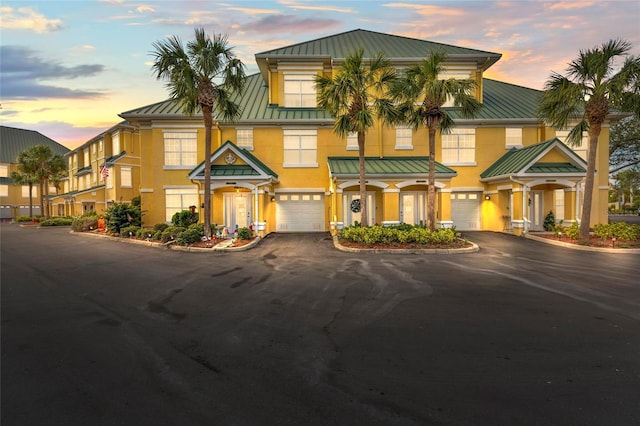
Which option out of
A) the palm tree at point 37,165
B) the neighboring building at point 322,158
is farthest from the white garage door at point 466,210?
the palm tree at point 37,165

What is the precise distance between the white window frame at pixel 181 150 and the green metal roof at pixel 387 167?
9.54 meters

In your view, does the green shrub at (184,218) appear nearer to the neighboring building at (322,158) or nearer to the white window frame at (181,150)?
the neighboring building at (322,158)

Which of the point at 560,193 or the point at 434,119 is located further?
the point at 560,193

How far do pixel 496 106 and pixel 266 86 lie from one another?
18000 mm

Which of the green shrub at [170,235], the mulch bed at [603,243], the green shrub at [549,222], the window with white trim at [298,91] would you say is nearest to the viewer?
the mulch bed at [603,243]

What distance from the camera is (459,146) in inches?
918

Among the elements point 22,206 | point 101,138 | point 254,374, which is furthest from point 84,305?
point 22,206

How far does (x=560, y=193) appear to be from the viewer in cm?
2303

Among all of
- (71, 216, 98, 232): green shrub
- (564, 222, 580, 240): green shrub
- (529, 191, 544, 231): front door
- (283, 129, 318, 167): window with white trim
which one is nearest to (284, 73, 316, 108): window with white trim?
(283, 129, 318, 167): window with white trim

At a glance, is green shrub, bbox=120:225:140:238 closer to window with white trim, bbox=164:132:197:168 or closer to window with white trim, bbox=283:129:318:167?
Result: window with white trim, bbox=164:132:197:168

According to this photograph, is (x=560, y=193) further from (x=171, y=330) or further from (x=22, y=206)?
(x=22, y=206)

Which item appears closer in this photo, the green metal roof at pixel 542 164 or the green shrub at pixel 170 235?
the green shrub at pixel 170 235

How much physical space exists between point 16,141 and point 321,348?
80165 mm

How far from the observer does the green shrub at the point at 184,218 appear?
66.6ft
